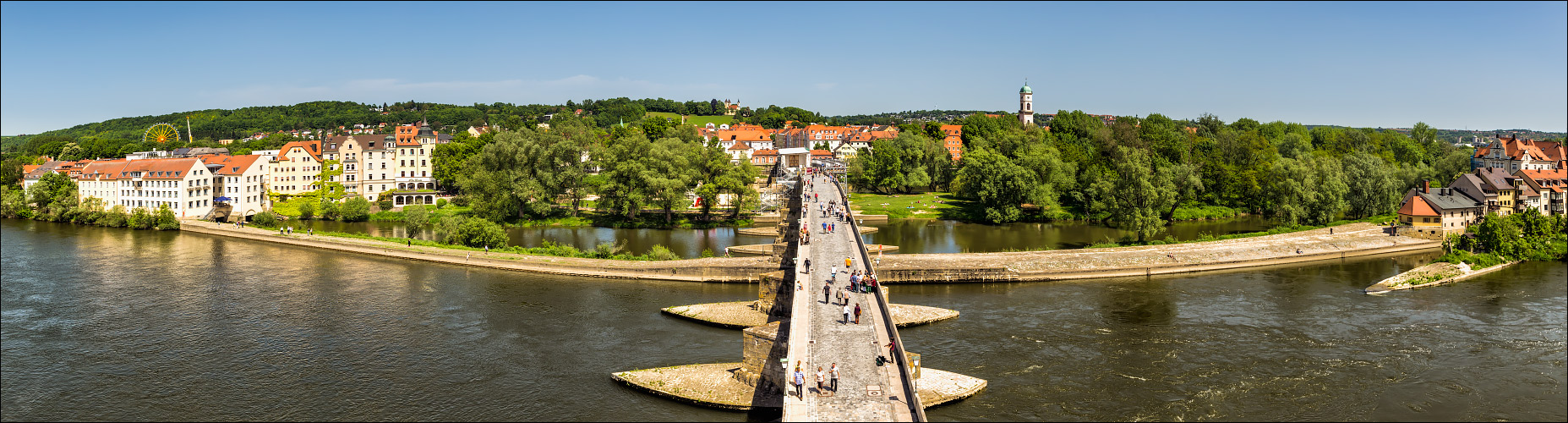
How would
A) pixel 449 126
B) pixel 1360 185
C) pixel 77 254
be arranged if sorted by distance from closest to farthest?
1. pixel 77 254
2. pixel 1360 185
3. pixel 449 126

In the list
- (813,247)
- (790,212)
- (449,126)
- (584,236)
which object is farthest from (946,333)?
(449,126)

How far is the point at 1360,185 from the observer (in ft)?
209

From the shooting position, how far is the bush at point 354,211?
70.5m

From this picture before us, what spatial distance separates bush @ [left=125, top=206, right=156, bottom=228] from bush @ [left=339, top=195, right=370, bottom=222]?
504 inches

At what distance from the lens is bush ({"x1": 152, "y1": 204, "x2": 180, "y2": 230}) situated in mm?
62250

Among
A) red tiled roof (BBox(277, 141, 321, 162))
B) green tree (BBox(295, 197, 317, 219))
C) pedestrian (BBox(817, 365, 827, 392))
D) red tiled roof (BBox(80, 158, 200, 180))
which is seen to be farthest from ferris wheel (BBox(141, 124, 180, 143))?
pedestrian (BBox(817, 365, 827, 392))

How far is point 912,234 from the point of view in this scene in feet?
202

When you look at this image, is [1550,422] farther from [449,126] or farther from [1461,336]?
[449,126]

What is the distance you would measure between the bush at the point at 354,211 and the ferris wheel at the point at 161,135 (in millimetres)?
71331

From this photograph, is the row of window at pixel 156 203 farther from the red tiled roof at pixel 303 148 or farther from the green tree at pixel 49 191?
the red tiled roof at pixel 303 148

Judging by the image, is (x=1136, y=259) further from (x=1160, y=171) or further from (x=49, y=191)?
(x=49, y=191)

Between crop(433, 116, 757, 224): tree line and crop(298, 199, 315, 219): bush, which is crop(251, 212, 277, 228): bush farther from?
crop(433, 116, 757, 224): tree line

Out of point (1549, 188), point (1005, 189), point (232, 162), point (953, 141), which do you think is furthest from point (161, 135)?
point (1549, 188)

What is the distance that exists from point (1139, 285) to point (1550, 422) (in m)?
19.3
